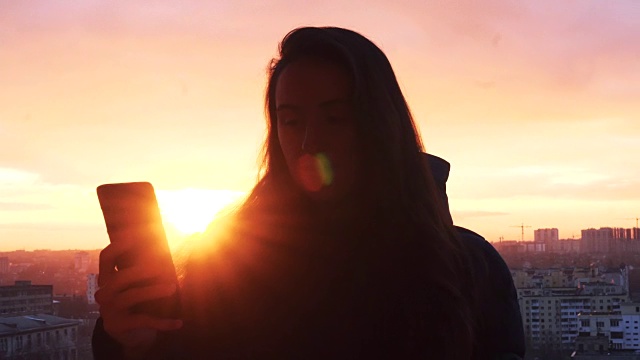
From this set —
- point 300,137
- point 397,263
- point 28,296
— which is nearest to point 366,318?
point 397,263

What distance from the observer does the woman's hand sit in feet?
1.93

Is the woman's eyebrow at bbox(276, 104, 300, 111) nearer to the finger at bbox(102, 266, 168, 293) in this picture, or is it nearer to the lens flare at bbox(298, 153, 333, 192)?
the lens flare at bbox(298, 153, 333, 192)

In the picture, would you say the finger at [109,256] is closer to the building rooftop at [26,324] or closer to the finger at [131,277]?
the finger at [131,277]

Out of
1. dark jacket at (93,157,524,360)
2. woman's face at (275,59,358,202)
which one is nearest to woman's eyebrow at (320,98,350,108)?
woman's face at (275,59,358,202)

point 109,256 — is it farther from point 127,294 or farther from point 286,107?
point 286,107

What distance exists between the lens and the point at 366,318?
691mm

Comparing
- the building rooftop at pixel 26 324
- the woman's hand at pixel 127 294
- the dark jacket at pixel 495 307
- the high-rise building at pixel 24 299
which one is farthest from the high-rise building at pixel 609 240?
the woman's hand at pixel 127 294

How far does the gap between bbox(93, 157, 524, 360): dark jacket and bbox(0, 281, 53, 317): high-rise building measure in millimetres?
6617

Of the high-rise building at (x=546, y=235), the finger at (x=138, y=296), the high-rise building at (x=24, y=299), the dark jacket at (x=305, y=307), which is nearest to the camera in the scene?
the finger at (x=138, y=296)

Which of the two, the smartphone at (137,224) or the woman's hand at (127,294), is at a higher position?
the smartphone at (137,224)

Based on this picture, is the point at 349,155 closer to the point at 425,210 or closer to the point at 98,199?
the point at 425,210

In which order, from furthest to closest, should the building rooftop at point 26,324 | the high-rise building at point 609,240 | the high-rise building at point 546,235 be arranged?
the high-rise building at point 546,235
the high-rise building at point 609,240
the building rooftop at point 26,324

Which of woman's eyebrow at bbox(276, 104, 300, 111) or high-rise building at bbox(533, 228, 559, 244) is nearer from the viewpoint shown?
woman's eyebrow at bbox(276, 104, 300, 111)

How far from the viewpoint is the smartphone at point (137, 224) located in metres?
0.60
